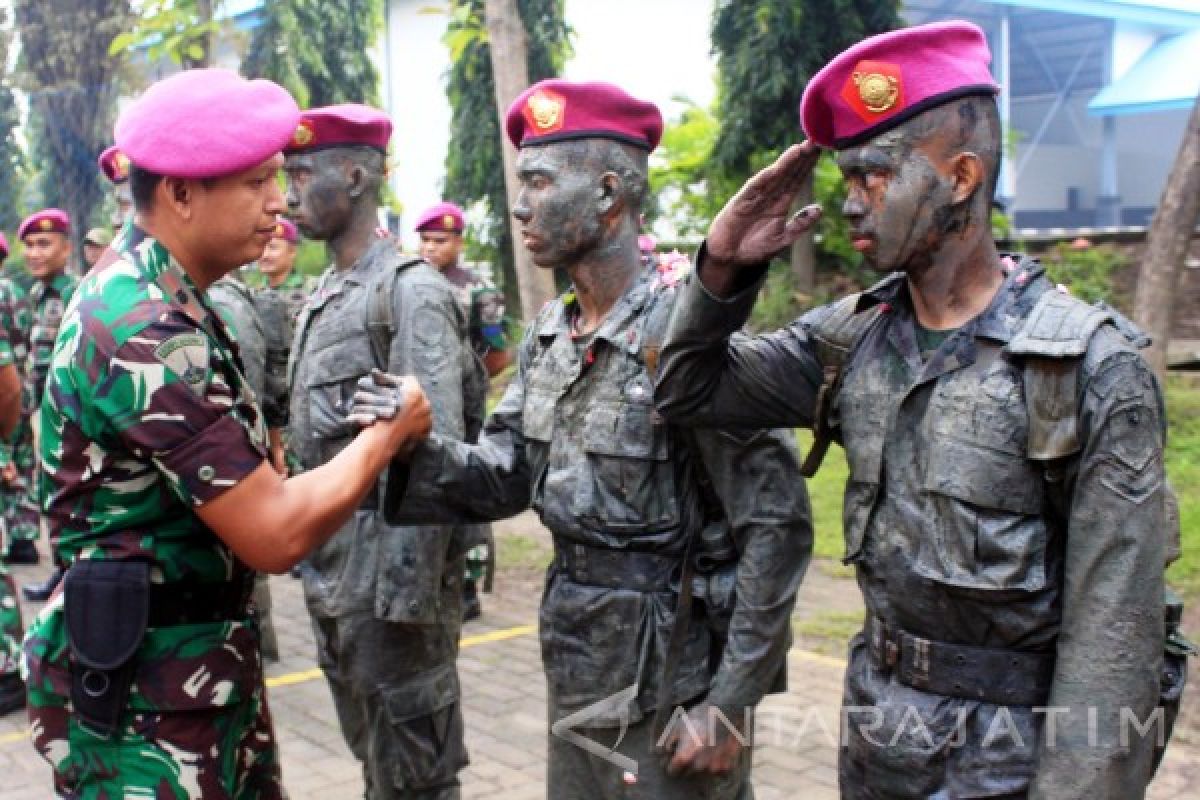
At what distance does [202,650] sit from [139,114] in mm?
1111

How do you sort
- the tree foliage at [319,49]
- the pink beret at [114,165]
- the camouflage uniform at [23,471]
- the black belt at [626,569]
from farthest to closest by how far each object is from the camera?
the tree foliage at [319,49] < the camouflage uniform at [23,471] < the pink beret at [114,165] < the black belt at [626,569]

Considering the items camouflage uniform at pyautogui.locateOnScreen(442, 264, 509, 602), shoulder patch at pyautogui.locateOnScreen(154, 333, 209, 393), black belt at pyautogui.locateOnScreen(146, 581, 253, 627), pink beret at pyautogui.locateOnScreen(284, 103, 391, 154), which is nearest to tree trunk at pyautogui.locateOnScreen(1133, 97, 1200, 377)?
camouflage uniform at pyautogui.locateOnScreen(442, 264, 509, 602)

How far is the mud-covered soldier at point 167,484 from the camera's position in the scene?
2.51 meters

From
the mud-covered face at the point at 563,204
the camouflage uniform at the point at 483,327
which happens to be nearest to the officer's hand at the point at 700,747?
the mud-covered face at the point at 563,204

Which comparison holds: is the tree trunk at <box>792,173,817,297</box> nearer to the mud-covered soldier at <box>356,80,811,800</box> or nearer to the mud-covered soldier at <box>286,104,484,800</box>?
the mud-covered soldier at <box>286,104,484,800</box>

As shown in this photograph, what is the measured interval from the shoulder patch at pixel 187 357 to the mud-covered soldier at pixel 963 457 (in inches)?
38.3

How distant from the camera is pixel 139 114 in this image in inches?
103

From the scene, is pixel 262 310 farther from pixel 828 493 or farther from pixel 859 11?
pixel 859 11

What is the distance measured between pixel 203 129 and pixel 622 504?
127 cm

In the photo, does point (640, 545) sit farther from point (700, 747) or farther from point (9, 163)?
point (9, 163)

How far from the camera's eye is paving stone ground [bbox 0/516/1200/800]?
16.1 ft

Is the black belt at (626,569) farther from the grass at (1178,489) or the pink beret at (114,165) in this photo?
the pink beret at (114,165)

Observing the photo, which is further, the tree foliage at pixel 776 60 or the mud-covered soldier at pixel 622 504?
the tree foliage at pixel 776 60

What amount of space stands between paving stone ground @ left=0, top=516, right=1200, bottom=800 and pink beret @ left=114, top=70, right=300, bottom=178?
3.01 m
